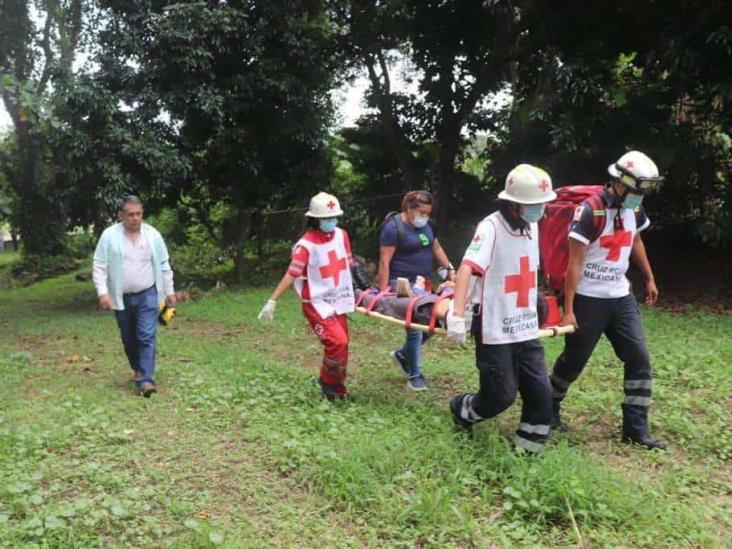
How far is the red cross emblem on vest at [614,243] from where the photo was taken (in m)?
4.29

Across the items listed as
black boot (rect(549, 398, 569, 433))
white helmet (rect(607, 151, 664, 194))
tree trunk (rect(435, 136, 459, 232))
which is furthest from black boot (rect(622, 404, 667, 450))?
tree trunk (rect(435, 136, 459, 232))

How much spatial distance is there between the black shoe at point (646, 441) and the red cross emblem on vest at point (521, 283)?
1286mm

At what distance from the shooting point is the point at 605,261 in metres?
4.31

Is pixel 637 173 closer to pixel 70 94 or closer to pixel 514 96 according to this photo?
pixel 70 94

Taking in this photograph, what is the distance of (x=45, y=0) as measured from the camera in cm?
1384

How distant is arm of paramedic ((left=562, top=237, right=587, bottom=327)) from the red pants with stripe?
5.70ft

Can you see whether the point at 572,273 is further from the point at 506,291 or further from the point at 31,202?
the point at 31,202

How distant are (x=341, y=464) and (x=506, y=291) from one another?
4.64 ft

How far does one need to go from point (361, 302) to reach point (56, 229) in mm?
15275

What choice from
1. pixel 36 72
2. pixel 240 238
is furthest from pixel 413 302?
pixel 36 72

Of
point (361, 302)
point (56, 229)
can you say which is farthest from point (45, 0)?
point (361, 302)

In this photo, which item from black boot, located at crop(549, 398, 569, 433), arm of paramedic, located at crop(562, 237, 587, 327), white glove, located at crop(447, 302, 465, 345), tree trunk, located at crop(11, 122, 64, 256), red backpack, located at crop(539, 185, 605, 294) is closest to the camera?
white glove, located at crop(447, 302, 465, 345)

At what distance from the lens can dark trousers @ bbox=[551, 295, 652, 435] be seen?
4.34 metres

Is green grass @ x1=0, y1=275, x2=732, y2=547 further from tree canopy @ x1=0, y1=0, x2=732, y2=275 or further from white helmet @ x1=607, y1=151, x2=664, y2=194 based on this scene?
tree canopy @ x1=0, y1=0, x2=732, y2=275
